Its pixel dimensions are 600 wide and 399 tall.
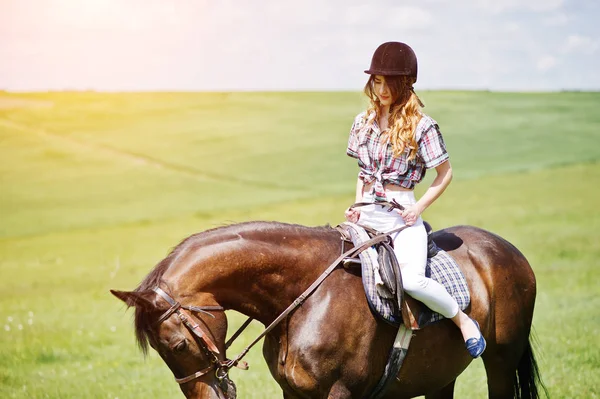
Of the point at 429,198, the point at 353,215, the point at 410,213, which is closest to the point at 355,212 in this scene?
the point at 353,215

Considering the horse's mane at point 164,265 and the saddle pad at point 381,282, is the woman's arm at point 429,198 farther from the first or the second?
the horse's mane at point 164,265

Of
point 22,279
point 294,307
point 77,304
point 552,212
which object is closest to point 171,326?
point 294,307

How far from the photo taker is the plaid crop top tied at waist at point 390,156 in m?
5.47

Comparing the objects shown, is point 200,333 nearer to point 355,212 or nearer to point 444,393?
point 355,212

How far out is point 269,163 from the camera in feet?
115

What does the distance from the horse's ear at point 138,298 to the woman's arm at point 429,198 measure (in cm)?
186

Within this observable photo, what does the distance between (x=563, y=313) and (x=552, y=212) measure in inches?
458

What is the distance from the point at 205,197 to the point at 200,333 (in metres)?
25.9

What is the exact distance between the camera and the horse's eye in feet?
15.5

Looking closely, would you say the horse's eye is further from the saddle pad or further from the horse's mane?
the saddle pad

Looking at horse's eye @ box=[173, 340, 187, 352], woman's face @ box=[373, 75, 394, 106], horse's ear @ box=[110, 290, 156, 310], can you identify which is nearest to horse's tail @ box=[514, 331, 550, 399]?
woman's face @ box=[373, 75, 394, 106]

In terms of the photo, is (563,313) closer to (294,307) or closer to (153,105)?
(294,307)

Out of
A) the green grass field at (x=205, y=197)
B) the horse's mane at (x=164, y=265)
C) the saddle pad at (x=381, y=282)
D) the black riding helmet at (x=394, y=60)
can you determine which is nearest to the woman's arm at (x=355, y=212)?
the saddle pad at (x=381, y=282)

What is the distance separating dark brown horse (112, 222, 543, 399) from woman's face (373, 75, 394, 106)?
100 cm
